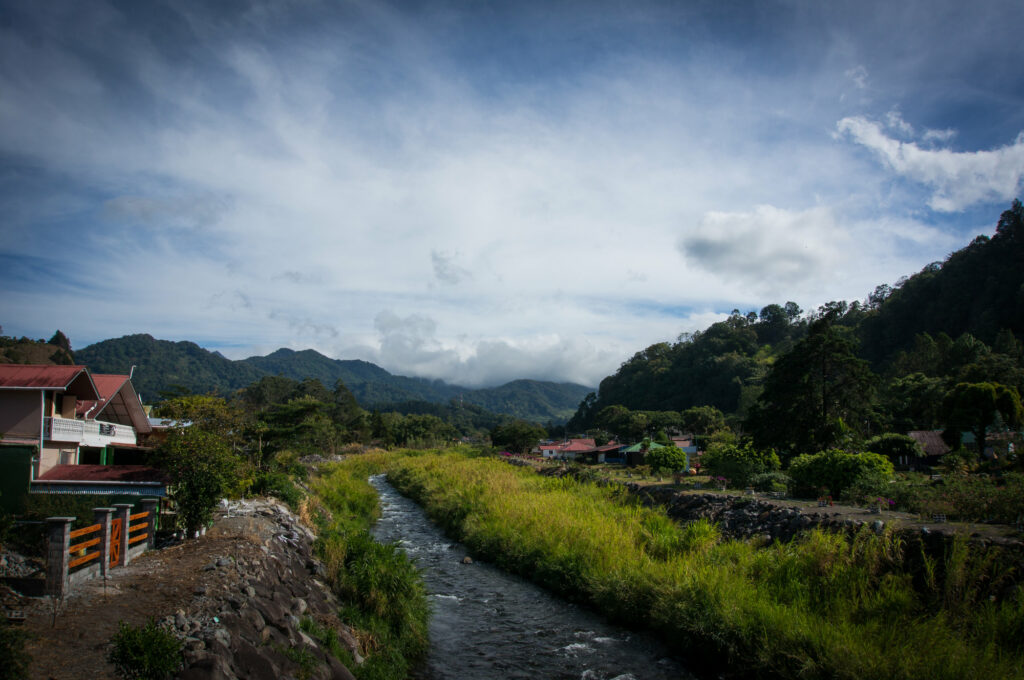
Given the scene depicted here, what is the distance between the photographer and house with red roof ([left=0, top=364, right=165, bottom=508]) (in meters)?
15.2

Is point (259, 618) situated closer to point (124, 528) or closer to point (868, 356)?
point (124, 528)

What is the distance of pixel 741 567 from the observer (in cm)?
1449

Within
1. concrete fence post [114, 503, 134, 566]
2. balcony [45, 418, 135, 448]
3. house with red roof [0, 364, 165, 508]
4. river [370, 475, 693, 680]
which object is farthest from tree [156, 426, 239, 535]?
balcony [45, 418, 135, 448]

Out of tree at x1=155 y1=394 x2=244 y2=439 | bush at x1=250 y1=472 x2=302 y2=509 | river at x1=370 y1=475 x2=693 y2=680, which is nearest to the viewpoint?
river at x1=370 y1=475 x2=693 y2=680

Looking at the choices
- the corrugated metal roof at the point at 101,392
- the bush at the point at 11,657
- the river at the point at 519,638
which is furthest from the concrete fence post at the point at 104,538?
the corrugated metal roof at the point at 101,392

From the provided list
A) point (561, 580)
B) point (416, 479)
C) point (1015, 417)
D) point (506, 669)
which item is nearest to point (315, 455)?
point (416, 479)

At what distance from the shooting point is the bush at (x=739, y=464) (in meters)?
27.2

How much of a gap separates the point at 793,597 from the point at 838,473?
9.92 m

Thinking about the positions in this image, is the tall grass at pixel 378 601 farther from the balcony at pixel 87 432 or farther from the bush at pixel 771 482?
the bush at pixel 771 482

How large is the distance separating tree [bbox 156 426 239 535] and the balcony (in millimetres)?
7969

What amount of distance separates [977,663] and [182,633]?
12491 mm

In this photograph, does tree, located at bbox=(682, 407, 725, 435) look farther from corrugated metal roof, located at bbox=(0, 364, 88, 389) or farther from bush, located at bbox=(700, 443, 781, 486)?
corrugated metal roof, located at bbox=(0, 364, 88, 389)

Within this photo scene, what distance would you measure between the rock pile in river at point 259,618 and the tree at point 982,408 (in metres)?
43.0

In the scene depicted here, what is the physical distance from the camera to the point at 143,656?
6.70 m
